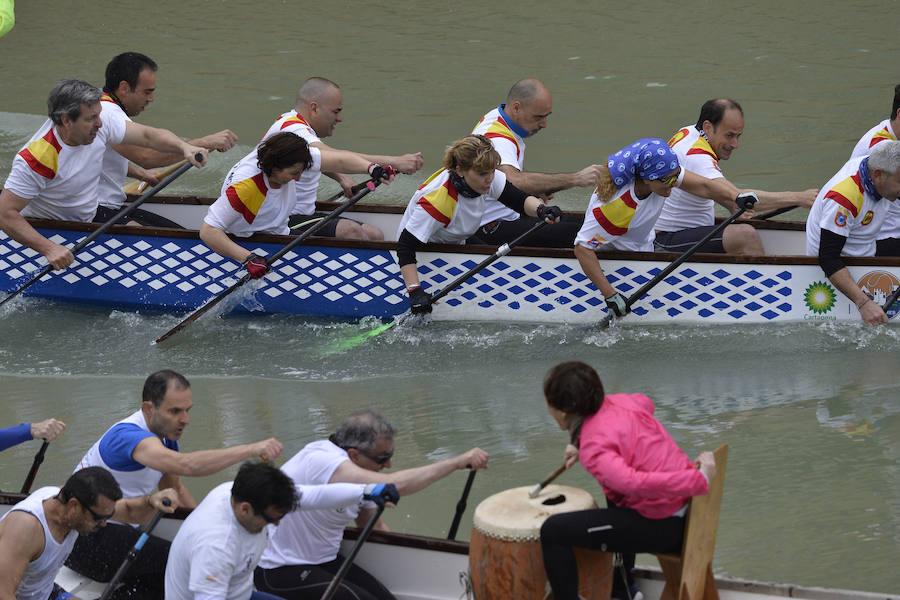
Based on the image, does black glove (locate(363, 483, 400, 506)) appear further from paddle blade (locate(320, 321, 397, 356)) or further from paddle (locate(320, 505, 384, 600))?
paddle blade (locate(320, 321, 397, 356))

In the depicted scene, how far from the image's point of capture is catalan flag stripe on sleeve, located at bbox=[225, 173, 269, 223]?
7.89m

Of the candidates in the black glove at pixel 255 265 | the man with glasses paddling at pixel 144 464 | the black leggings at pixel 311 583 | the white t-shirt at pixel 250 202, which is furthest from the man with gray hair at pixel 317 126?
the black leggings at pixel 311 583

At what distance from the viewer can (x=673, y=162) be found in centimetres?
709

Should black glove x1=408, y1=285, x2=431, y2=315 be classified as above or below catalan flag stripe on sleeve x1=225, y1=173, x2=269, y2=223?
below

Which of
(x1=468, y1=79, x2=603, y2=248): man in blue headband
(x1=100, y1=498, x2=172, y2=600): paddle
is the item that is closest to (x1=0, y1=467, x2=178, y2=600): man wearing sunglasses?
(x1=100, y1=498, x2=172, y2=600): paddle

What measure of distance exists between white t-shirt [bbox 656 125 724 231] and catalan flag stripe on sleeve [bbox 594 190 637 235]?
1.80ft

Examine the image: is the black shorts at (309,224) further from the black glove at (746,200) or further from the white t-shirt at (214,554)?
the white t-shirt at (214,554)

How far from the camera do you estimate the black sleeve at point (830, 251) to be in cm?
729

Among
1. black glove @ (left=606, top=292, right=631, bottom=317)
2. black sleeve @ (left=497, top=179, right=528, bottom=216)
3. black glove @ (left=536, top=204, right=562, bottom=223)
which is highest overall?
black sleeve @ (left=497, top=179, right=528, bottom=216)

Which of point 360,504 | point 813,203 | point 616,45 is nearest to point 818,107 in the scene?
point 616,45

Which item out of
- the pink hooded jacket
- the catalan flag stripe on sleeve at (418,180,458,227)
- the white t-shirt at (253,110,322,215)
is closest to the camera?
the pink hooded jacket

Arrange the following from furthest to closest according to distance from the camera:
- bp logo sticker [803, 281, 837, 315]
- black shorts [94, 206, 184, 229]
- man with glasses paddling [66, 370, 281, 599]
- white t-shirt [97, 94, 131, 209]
Answer: black shorts [94, 206, 184, 229]
white t-shirt [97, 94, 131, 209]
bp logo sticker [803, 281, 837, 315]
man with glasses paddling [66, 370, 281, 599]

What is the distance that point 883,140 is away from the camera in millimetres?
7586

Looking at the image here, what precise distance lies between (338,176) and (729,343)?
313 centimetres
